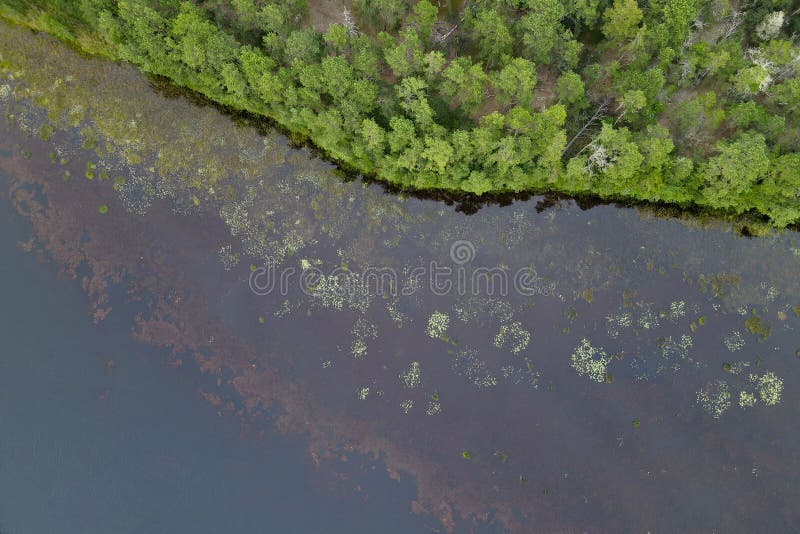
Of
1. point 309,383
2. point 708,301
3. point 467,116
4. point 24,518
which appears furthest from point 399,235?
point 24,518

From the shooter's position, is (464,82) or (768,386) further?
(768,386)

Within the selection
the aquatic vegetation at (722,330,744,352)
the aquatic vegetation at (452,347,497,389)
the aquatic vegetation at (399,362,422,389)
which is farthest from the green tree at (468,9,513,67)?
the aquatic vegetation at (722,330,744,352)

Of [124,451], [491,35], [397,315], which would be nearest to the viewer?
[491,35]

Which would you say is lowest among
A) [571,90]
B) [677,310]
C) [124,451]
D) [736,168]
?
[124,451]

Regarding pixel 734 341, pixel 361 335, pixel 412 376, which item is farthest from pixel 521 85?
pixel 734 341

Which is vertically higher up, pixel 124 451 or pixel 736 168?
pixel 736 168

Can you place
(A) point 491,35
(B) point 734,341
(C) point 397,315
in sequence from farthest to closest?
(C) point 397,315 < (B) point 734,341 < (A) point 491,35

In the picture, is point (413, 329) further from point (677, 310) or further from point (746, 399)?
point (746, 399)
